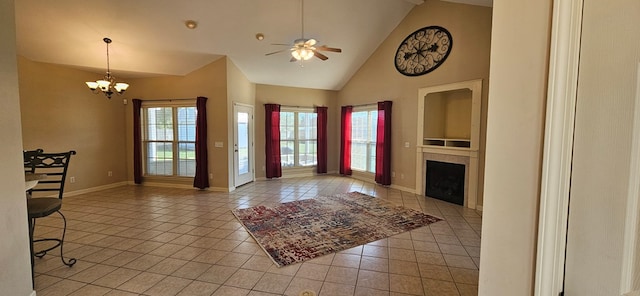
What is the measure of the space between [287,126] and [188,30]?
3512 millimetres

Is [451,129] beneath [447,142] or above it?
above

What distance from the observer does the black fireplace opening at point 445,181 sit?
5.12m

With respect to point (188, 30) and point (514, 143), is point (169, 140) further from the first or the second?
point (514, 143)

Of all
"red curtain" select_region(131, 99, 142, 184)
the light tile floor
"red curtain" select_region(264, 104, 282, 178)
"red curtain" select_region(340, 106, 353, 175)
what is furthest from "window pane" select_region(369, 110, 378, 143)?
"red curtain" select_region(131, 99, 142, 184)

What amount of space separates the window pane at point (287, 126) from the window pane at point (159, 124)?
8.86 ft

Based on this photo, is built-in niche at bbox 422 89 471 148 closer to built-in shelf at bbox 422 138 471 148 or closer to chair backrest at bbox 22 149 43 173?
built-in shelf at bbox 422 138 471 148

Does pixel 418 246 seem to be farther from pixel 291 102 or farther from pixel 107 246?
pixel 291 102

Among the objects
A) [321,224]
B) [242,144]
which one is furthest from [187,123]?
[321,224]

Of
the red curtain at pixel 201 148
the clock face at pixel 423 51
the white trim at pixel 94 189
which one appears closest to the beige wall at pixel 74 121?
the white trim at pixel 94 189

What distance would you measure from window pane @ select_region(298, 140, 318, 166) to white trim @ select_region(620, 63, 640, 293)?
7389mm

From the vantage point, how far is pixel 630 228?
24.7 inches

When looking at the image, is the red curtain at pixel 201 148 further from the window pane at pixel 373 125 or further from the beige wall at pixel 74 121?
the window pane at pixel 373 125

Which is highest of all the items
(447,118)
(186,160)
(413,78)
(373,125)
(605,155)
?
(413,78)

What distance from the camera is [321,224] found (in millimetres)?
4004
